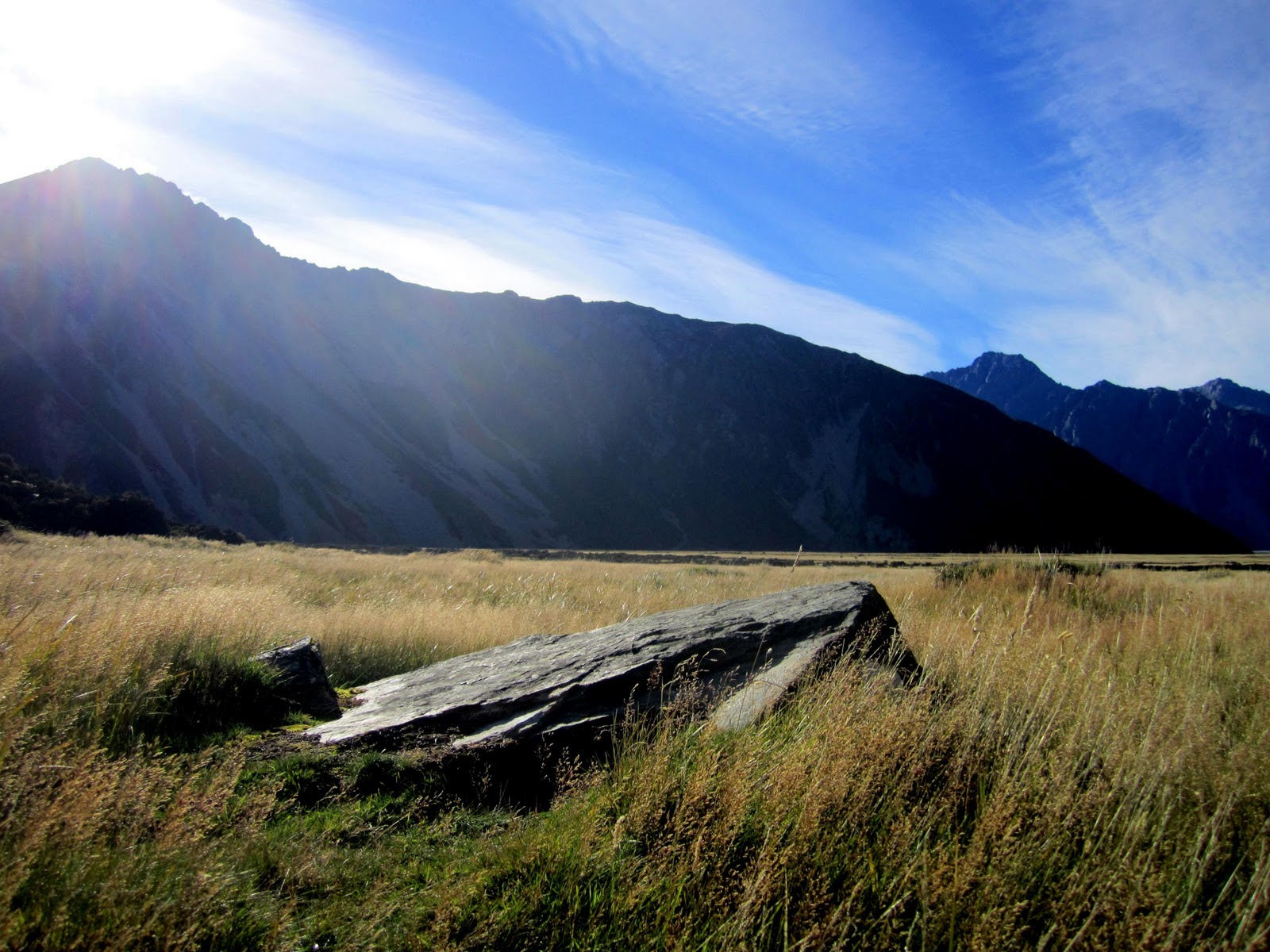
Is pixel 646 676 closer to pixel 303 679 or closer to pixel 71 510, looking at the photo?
pixel 303 679

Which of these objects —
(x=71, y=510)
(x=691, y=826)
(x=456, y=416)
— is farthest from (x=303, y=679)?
(x=456, y=416)

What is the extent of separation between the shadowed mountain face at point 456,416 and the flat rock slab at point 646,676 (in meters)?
45.5

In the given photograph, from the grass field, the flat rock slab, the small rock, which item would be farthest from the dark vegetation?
the grass field

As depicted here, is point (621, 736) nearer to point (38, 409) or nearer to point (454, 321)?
point (38, 409)

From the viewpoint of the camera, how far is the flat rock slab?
15.8ft

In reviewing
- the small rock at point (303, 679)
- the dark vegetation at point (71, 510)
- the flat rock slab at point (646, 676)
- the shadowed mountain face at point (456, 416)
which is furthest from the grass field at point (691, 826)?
the shadowed mountain face at point (456, 416)

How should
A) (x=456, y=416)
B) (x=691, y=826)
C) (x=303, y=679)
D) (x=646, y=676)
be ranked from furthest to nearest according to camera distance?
(x=456, y=416)
(x=303, y=679)
(x=646, y=676)
(x=691, y=826)

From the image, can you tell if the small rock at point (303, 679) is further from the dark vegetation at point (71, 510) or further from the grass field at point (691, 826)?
the dark vegetation at point (71, 510)

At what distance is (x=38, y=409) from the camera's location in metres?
57.9

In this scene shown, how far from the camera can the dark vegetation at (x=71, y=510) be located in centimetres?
2809

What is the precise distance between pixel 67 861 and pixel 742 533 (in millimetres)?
91234

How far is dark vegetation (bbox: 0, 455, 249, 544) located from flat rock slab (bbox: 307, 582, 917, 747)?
28.1 m

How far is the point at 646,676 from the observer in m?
5.15

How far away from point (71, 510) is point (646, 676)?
114ft
